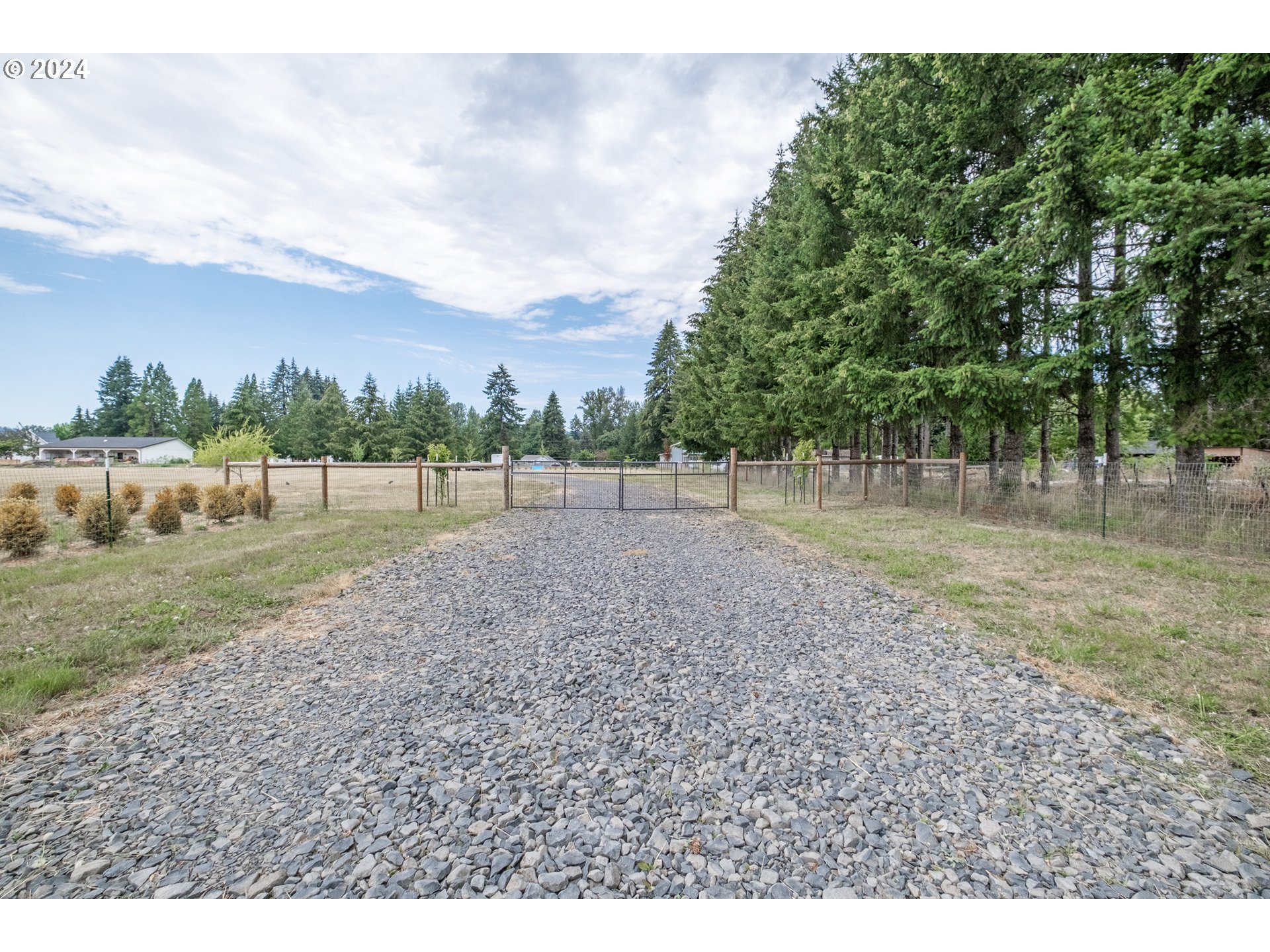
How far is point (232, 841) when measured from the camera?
1.87 m

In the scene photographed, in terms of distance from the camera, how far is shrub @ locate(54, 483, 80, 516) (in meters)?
9.58

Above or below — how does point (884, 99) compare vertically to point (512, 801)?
above

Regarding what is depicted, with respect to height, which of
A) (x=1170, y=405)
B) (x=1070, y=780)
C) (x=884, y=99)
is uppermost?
(x=884, y=99)

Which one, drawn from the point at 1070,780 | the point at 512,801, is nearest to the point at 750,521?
the point at 1070,780

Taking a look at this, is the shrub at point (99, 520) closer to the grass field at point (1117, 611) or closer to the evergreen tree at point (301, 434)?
the grass field at point (1117, 611)

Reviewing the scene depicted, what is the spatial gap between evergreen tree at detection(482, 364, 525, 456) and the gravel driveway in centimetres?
6129

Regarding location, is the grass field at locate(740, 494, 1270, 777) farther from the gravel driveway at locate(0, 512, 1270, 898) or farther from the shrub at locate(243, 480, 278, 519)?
the shrub at locate(243, 480, 278, 519)

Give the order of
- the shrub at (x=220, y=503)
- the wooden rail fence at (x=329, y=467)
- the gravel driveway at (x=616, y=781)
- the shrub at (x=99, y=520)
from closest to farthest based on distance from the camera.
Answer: the gravel driveway at (x=616, y=781) → the shrub at (x=99, y=520) → the shrub at (x=220, y=503) → the wooden rail fence at (x=329, y=467)

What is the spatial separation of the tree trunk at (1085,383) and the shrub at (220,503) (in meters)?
15.4

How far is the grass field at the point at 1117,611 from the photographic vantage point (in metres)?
2.96

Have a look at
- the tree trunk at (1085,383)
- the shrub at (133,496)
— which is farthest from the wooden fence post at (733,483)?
the shrub at (133,496)

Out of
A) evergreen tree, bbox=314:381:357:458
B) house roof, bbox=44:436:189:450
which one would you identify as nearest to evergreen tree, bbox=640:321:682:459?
evergreen tree, bbox=314:381:357:458
